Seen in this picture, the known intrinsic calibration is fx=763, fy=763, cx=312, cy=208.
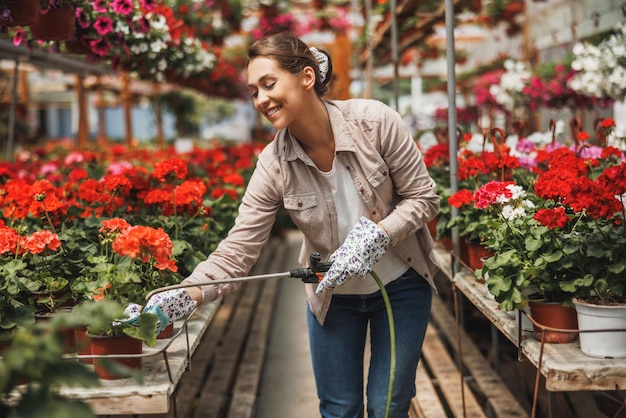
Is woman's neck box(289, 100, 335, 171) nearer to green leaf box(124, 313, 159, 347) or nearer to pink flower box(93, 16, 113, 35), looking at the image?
green leaf box(124, 313, 159, 347)

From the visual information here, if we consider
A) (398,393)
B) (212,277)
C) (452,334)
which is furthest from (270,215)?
(452,334)

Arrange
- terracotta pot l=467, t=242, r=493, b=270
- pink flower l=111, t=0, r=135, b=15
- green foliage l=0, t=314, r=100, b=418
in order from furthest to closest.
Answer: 1. pink flower l=111, t=0, r=135, b=15
2. terracotta pot l=467, t=242, r=493, b=270
3. green foliage l=0, t=314, r=100, b=418

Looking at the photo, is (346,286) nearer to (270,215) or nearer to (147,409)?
(270,215)

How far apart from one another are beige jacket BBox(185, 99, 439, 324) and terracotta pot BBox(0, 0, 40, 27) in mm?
831

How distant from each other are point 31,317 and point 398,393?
1044 millimetres

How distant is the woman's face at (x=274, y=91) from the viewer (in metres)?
1.95

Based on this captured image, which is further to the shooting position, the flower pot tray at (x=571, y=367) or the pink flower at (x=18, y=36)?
the pink flower at (x=18, y=36)

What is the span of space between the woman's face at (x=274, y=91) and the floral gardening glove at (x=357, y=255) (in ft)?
1.11

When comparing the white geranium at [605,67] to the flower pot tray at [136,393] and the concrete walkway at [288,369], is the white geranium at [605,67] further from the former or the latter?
the flower pot tray at [136,393]

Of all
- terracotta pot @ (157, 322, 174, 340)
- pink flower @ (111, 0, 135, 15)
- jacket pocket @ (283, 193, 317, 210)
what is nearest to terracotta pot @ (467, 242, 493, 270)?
jacket pocket @ (283, 193, 317, 210)

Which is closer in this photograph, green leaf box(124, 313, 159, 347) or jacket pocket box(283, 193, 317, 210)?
green leaf box(124, 313, 159, 347)

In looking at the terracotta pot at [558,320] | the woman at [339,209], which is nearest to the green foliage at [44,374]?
the woman at [339,209]

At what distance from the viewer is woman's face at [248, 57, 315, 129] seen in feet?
6.39

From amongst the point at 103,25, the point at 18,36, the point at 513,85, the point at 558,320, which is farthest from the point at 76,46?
the point at 513,85
